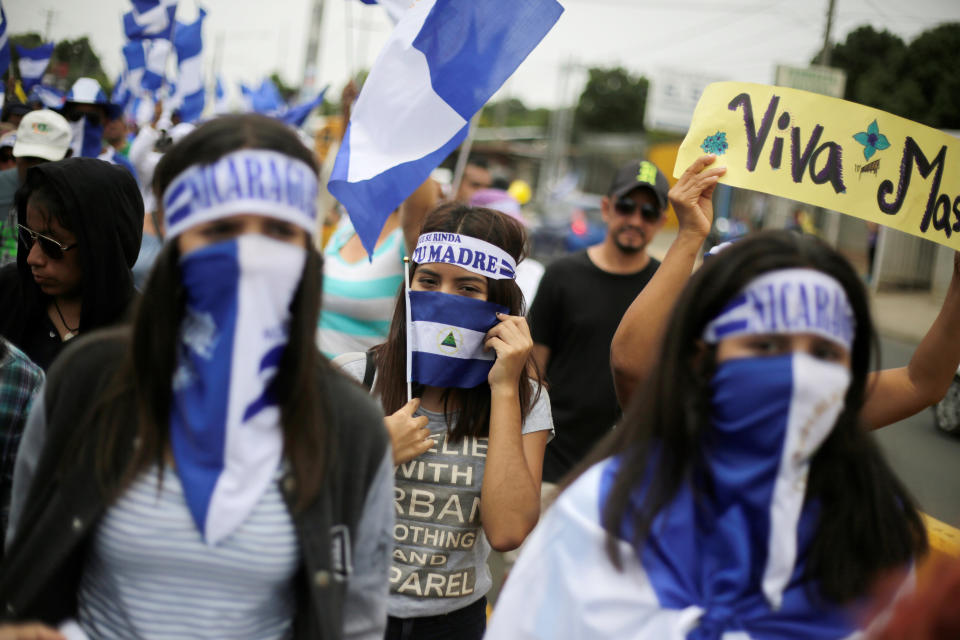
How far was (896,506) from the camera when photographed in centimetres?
182

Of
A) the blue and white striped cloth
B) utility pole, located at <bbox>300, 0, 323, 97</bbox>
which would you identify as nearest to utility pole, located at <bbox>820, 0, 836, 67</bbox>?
utility pole, located at <bbox>300, 0, 323, 97</bbox>

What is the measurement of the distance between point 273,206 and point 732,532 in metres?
1.11

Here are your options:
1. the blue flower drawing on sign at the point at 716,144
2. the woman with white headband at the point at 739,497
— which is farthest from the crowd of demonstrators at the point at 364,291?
the woman with white headband at the point at 739,497

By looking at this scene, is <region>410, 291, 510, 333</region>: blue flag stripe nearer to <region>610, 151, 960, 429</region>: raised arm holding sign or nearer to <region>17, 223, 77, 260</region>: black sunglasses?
<region>610, 151, 960, 429</region>: raised arm holding sign

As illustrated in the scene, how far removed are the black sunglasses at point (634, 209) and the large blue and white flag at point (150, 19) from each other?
5906 mm

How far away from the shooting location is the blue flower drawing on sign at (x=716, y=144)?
112 inches

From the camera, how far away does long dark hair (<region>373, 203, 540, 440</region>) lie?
2.55m

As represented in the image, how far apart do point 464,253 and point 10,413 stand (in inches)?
52.4

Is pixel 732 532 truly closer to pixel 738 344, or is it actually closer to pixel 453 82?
pixel 738 344

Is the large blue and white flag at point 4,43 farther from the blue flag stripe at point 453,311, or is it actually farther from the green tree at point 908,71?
the green tree at point 908,71

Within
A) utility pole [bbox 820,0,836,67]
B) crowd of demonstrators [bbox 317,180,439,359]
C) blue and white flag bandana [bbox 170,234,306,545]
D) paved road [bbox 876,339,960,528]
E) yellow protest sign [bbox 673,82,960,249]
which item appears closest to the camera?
blue and white flag bandana [bbox 170,234,306,545]

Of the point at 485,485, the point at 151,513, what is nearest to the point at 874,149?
the point at 485,485

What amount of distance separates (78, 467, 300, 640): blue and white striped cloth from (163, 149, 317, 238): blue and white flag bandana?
0.52 m

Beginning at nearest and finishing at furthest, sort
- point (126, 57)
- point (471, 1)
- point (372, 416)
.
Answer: point (372, 416) → point (471, 1) → point (126, 57)
